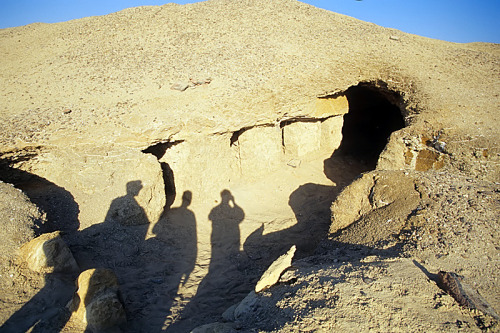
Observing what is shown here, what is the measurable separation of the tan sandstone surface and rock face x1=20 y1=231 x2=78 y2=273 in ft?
0.29

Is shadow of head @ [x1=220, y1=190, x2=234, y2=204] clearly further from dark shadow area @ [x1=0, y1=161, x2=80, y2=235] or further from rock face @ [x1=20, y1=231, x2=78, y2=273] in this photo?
rock face @ [x1=20, y1=231, x2=78, y2=273]

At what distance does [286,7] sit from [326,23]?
4.12ft

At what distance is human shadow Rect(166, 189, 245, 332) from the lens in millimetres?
3670

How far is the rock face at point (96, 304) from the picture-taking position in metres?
2.89

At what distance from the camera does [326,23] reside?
24.1 ft

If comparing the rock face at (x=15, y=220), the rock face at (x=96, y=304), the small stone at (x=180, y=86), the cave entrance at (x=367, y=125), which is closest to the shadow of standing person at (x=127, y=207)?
the rock face at (x=15, y=220)

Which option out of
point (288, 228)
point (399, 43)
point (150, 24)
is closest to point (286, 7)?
point (399, 43)

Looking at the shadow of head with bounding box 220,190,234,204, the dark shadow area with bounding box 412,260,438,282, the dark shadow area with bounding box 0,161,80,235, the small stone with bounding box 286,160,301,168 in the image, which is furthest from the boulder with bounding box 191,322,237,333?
the small stone with bounding box 286,160,301,168

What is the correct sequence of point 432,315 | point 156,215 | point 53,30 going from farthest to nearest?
point 53,30 → point 156,215 → point 432,315

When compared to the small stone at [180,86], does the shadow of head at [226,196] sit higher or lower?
lower

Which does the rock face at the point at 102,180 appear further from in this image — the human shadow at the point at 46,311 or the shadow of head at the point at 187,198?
the human shadow at the point at 46,311

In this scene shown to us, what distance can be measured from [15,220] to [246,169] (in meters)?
4.00

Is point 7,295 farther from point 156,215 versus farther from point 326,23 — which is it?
point 326,23

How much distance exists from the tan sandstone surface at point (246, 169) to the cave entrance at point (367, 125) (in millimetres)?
87
